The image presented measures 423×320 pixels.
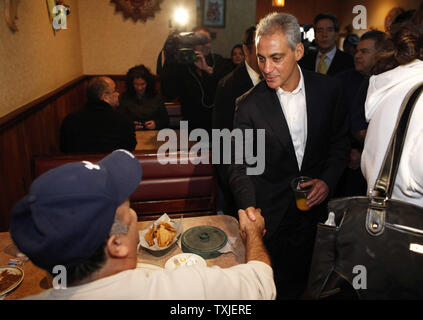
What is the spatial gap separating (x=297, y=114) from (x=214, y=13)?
5.23m

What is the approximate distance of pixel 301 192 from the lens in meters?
1.60

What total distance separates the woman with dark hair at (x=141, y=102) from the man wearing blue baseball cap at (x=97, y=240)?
136 inches

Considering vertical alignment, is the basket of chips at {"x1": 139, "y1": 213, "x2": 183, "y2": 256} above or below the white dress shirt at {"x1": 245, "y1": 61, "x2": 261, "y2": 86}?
below

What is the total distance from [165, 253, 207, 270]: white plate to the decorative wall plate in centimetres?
565

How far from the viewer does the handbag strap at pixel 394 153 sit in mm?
1007

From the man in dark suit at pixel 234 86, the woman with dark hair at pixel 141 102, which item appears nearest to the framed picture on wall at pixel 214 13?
the woman with dark hair at pixel 141 102

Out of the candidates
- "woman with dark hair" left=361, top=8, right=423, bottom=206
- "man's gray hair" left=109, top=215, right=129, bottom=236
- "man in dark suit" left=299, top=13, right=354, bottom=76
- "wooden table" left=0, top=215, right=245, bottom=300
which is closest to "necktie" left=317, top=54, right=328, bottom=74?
"man in dark suit" left=299, top=13, right=354, bottom=76

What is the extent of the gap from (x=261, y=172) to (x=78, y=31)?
5.13 m

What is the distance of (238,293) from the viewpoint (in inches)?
34.7

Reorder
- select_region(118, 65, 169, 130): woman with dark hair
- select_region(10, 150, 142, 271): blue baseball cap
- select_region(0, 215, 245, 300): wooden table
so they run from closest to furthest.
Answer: select_region(10, 150, 142, 271): blue baseball cap → select_region(0, 215, 245, 300): wooden table → select_region(118, 65, 169, 130): woman with dark hair

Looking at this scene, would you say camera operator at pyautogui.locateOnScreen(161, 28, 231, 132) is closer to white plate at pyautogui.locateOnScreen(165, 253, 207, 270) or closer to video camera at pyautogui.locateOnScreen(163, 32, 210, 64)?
video camera at pyautogui.locateOnScreen(163, 32, 210, 64)

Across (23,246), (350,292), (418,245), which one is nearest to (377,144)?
(418,245)

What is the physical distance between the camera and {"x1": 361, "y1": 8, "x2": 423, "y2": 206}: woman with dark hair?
1022 millimetres

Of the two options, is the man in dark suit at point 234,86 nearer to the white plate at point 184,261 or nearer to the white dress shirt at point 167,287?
the white plate at point 184,261
